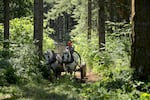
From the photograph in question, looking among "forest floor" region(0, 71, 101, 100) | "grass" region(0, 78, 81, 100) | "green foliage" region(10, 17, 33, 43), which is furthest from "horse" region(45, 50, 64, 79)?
"green foliage" region(10, 17, 33, 43)

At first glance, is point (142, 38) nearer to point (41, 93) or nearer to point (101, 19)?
point (41, 93)

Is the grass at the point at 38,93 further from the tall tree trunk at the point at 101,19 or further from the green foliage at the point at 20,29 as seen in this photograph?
the green foliage at the point at 20,29

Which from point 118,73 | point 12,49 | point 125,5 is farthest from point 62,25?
point 118,73

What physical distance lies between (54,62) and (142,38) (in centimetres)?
793

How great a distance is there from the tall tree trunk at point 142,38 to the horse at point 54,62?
7.49 meters

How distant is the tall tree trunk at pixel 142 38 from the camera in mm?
10281

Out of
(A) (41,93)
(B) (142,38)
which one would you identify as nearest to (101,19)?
(A) (41,93)

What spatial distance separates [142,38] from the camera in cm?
1034

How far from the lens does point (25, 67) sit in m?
16.3

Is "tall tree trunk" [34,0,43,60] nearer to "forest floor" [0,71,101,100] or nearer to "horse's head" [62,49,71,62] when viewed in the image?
"horse's head" [62,49,71,62]

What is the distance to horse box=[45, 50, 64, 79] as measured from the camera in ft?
57.5

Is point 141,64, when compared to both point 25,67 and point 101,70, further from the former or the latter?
point 101,70

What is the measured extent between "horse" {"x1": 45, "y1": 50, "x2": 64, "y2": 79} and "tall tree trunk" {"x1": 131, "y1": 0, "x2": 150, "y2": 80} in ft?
24.6

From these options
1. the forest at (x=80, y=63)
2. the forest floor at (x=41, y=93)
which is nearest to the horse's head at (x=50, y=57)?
the forest at (x=80, y=63)
